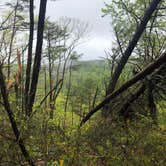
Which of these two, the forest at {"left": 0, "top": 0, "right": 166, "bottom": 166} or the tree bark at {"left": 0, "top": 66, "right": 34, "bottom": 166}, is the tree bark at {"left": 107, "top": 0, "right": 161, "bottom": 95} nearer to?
the forest at {"left": 0, "top": 0, "right": 166, "bottom": 166}

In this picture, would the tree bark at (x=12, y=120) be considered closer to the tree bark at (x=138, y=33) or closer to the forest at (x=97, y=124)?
the forest at (x=97, y=124)

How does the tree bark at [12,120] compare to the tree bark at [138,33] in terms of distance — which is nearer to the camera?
the tree bark at [12,120]

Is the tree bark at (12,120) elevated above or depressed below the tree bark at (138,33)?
below

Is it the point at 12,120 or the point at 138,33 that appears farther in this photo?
the point at 138,33

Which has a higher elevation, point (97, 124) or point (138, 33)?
point (138, 33)

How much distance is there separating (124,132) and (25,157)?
8.55 ft

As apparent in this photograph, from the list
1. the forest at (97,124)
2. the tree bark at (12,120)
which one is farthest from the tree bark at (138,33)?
the tree bark at (12,120)

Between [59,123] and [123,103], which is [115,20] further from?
[59,123]

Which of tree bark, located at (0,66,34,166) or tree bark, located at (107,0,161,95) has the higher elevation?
tree bark, located at (107,0,161,95)

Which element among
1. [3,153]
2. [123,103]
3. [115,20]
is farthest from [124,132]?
[115,20]

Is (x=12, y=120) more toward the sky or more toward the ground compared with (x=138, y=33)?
more toward the ground

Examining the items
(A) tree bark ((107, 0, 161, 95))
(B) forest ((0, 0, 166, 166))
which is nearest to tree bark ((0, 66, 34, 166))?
(B) forest ((0, 0, 166, 166))

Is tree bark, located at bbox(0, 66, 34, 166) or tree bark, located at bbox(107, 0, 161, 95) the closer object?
tree bark, located at bbox(0, 66, 34, 166)

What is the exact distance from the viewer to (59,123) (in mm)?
6016
